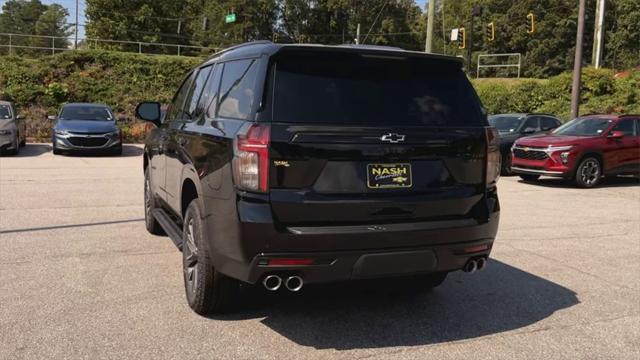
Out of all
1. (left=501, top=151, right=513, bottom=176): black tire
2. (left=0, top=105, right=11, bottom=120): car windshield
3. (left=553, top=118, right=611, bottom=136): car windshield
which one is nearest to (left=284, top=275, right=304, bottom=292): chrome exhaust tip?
Answer: (left=553, top=118, right=611, bottom=136): car windshield

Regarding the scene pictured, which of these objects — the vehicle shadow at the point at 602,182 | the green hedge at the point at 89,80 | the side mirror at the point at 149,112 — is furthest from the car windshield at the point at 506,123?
the green hedge at the point at 89,80

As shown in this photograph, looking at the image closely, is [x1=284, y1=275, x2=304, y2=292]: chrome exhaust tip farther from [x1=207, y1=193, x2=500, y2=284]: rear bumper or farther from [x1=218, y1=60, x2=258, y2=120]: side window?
[x1=218, y1=60, x2=258, y2=120]: side window

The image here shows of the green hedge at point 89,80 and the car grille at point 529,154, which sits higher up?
the green hedge at point 89,80

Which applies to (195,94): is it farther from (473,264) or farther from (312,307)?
(473,264)

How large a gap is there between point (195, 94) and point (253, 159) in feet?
6.90

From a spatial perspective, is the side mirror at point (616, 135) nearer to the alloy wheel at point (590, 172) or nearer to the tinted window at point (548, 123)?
the alloy wheel at point (590, 172)

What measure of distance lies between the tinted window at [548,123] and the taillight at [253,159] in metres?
14.5

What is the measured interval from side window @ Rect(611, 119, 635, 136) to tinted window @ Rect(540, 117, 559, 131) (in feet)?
8.74

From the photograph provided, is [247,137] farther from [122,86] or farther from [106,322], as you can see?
[122,86]

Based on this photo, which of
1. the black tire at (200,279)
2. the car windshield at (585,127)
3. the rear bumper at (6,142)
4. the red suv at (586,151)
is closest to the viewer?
the black tire at (200,279)

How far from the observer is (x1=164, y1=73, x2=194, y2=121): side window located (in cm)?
595

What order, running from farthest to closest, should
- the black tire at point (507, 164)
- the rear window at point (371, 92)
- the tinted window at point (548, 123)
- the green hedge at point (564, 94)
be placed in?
the green hedge at point (564, 94) → the tinted window at point (548, 123) → the black tire at point (507, 164) → the rear window at point (371, 92)

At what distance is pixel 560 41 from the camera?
67.3m

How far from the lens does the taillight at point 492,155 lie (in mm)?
4328
